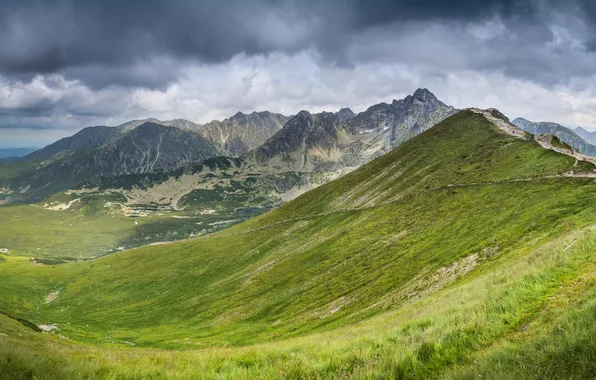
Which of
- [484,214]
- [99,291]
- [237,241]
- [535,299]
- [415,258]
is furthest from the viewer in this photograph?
[237,241]

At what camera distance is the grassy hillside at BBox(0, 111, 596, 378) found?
34.4 ft

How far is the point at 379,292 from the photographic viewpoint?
241 ft

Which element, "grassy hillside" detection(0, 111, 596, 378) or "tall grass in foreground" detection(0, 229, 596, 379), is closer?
"tall grass in foreground" detection(0, 229, 596, 379)

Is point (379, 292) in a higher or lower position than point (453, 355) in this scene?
lower

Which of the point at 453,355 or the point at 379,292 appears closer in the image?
the point at 453,355

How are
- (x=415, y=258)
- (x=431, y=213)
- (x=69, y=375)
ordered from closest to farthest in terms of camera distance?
(x=69, y=375) < (x=415, y=258) < (x=431, y=213)

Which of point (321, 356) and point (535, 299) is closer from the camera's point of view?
point (321, 356)

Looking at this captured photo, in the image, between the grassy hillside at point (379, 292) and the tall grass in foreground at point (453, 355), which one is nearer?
the tall grass in foreground at point (453, 355)

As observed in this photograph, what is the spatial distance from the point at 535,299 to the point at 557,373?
8442 millimetres

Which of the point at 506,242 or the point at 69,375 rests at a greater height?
the point at 69,375

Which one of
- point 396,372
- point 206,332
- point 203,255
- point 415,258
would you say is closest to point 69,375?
point 396,372

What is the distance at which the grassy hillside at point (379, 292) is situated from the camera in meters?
10.5

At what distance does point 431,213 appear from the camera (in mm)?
115938

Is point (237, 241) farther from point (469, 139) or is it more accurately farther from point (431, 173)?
point (469, 139)
